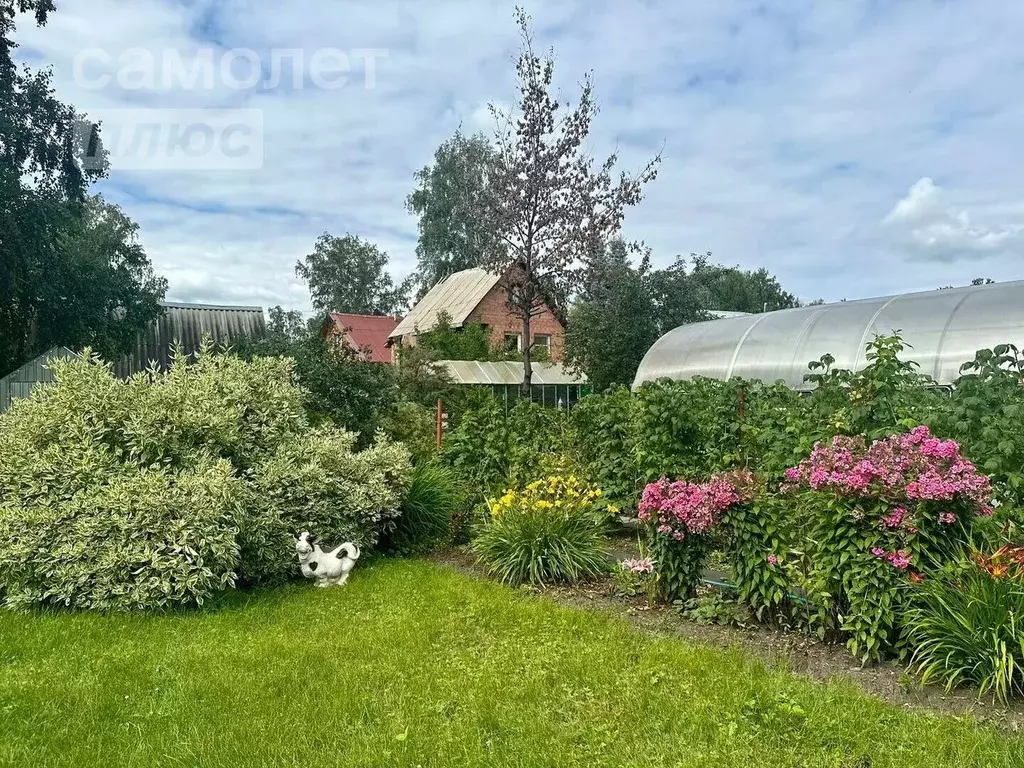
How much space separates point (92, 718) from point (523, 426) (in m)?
5.56

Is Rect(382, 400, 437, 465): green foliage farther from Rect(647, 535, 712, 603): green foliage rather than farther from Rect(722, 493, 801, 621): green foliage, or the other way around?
Rect(722, 493, 801, 621): green foliage

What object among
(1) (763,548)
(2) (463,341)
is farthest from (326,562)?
(2) (463,341)

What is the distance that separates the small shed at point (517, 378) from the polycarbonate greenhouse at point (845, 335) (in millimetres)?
6332

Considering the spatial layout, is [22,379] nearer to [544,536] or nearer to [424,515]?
[424,515]

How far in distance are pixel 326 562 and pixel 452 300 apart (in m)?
27.2

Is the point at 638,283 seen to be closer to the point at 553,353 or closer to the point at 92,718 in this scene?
the point at 553,353

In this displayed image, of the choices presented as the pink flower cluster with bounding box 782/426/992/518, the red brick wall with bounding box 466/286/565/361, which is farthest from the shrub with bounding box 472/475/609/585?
the red brick wall with bounding box 466/286/565/361

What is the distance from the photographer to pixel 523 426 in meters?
8.48

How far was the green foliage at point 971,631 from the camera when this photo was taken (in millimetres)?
3430

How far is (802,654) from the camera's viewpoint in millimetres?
4109

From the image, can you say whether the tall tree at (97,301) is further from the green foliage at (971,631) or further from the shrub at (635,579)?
the green foliage at (971,631)

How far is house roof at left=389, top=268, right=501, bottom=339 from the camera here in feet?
100

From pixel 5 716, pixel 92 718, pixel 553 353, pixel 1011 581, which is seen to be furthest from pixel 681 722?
pixel 553 353

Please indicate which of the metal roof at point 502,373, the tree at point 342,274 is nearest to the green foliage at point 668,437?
the metal roof at point 502,373
